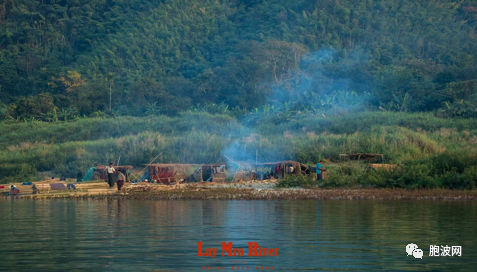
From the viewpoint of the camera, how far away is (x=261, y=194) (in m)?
26.5

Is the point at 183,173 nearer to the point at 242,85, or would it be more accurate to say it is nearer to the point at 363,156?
the point at 363,156

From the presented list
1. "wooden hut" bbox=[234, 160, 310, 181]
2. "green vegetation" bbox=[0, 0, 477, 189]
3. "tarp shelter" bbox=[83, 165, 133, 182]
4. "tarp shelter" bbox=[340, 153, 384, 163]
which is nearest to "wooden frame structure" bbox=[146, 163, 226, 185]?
"wooden hut" bbox=[234, 160, 310, 181]

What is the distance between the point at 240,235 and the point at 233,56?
67.3 metres

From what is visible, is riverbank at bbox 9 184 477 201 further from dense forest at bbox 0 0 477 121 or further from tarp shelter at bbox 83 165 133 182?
dense forest at bbox 0 0 477 121

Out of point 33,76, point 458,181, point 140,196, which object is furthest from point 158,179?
point 33,76

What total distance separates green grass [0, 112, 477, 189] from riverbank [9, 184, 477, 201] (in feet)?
4.92

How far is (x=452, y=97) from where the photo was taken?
54.6 metres

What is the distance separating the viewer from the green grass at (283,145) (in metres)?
27.9

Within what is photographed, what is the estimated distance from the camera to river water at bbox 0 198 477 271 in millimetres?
12414

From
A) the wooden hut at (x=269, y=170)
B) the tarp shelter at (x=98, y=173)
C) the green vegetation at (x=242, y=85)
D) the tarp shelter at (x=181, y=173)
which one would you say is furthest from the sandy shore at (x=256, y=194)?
the tarp shelter at (x=98, y=173)

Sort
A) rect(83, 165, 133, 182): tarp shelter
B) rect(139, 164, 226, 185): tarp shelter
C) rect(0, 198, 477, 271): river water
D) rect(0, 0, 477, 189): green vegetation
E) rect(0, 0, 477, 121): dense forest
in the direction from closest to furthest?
rect(0, 198, 477, 271): river water, rect(139, 164, 226, 185): tarp shelter, rect(83, 165, 133, 182): tarp shelter, rect(0, 0, 477, 189): green vegetation, rect(0, 0, 477, 121): dense forest

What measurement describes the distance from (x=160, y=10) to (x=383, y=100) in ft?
148

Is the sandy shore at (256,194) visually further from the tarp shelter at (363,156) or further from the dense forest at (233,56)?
the dense forest at (233,56)

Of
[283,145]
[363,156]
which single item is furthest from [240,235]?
[283,145]
